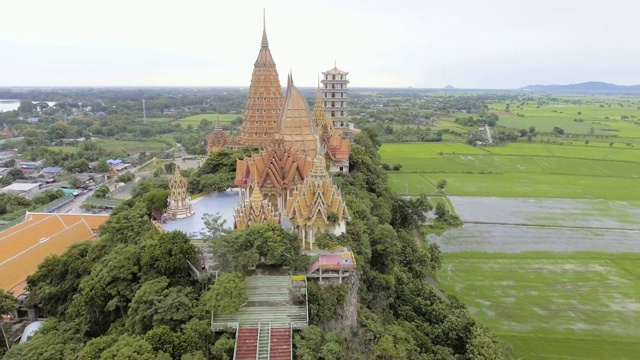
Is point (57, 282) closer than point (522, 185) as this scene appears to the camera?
Yes

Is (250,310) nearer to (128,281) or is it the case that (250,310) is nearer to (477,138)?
(128,281)

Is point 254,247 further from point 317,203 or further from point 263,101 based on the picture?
point 263,101

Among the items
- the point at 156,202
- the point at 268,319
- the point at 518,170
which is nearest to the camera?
the point at 268,319

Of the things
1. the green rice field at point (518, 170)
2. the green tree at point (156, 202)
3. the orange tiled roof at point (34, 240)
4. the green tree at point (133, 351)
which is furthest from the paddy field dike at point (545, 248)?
the orange tiled roof at point (34, 240)

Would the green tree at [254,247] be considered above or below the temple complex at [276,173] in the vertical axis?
below

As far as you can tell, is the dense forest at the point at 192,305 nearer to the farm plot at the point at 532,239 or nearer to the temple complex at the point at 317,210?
the temple complex at the point at 317,210

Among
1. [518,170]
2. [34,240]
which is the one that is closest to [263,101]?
[34,240]

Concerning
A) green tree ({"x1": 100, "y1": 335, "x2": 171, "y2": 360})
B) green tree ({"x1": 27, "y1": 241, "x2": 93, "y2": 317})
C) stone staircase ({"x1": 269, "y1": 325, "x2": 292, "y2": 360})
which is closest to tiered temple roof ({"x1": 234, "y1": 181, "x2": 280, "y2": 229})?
stone staircase ({"x1": 269, "y1": 325, "x2": 292, "y2": 360})
